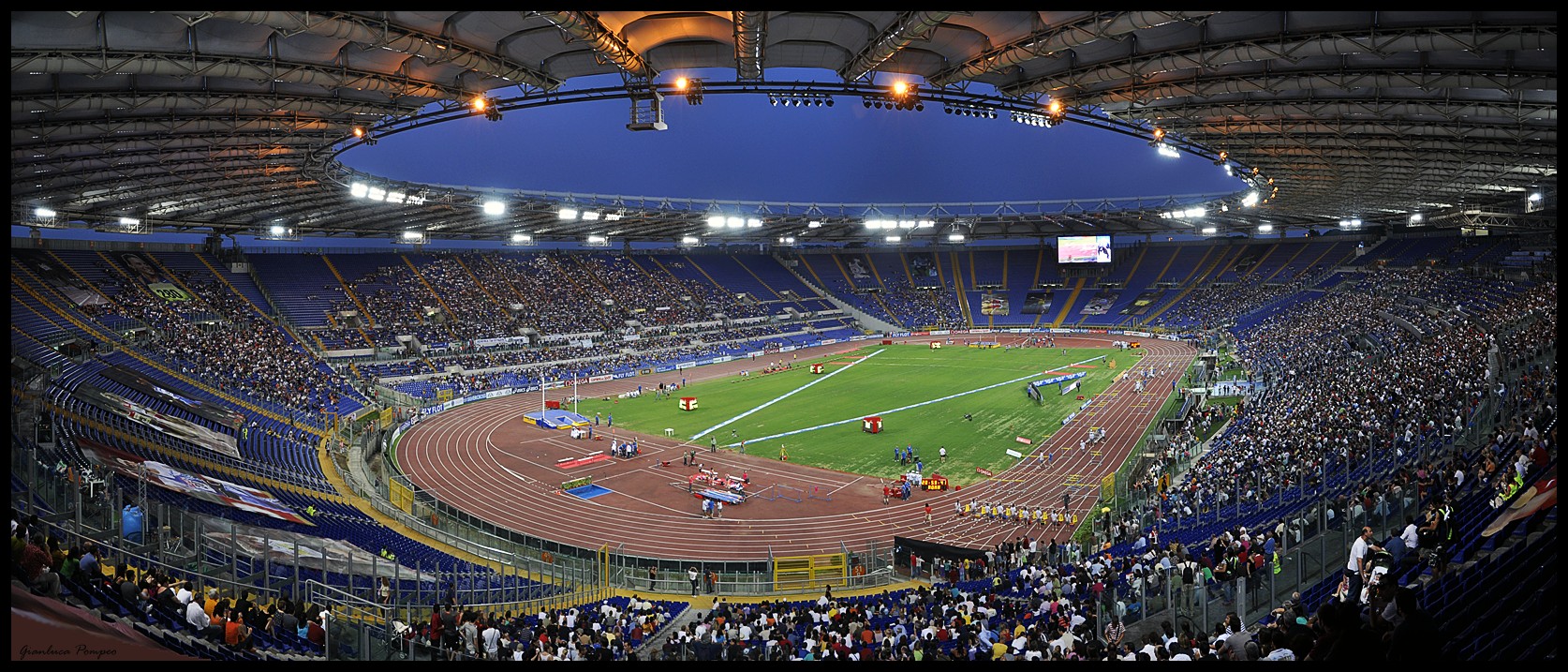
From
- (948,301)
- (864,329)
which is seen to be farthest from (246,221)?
(948,301)

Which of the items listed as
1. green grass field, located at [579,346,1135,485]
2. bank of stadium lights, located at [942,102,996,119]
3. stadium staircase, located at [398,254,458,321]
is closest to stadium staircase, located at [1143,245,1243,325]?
green grass field, located at [579,346,1135,485]

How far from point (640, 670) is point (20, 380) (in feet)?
88.1

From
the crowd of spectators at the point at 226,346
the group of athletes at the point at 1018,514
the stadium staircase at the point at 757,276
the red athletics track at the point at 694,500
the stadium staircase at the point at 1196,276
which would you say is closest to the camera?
the red athletics track at the point at 694,500

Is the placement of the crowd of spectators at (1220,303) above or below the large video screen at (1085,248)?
below

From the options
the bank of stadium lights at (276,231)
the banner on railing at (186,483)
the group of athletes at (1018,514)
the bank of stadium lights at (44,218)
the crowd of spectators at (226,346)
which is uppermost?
the bank of stadium lights at (276,231)

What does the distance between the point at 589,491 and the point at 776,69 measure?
53.5 feet

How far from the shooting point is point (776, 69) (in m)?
24.2

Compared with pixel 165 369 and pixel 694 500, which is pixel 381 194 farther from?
pixel 694 500

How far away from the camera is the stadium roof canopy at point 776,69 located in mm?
15789

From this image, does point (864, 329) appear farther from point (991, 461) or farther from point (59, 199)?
Result: point (59, 199)

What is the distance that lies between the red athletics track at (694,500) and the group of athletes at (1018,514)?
371mm

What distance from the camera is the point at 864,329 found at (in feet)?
283

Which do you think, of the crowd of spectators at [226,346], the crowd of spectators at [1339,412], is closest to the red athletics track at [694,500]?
the crowd of spectators at [1339,412]

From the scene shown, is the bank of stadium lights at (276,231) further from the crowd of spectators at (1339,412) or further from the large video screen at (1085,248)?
the large video screen at (1085,248)
